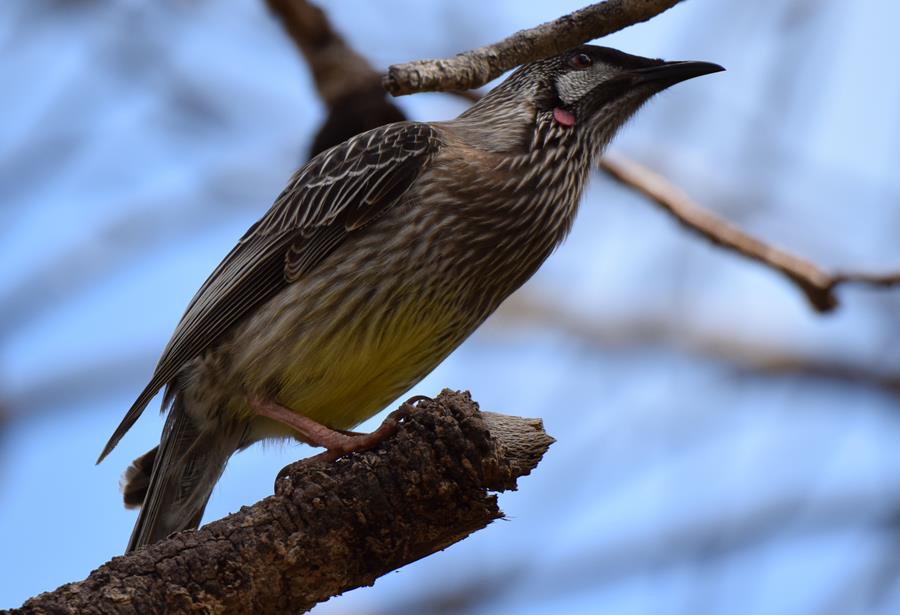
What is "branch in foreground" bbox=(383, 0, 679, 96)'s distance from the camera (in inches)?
144

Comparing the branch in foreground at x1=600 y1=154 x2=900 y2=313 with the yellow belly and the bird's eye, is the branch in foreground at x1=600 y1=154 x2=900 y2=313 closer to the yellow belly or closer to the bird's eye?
the bird's eye

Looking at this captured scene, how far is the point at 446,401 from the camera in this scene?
3279 millimetres

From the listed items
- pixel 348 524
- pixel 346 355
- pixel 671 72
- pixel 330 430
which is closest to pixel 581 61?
pixel 671 72

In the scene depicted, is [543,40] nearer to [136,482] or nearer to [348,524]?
[348,524]

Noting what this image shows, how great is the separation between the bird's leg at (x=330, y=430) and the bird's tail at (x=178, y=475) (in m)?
0.35

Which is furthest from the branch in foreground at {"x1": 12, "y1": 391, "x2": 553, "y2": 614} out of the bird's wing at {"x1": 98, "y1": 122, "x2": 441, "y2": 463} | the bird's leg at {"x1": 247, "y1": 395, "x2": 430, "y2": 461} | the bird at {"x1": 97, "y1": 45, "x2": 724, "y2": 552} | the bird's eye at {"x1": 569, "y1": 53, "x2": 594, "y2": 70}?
the bird's eye at {"x1": 569, "y1": 53, "x2": 594, "y2": 70}

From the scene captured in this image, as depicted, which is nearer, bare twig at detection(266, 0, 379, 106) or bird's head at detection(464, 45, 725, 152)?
bird's head at detection(464, 45, 725, 152)

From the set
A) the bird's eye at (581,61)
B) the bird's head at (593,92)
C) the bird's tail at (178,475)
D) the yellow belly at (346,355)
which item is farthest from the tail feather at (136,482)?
the bird's eye at (581,61)

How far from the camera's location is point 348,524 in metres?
3.27

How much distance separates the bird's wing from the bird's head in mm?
603

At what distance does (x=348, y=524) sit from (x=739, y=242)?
2.97 metres

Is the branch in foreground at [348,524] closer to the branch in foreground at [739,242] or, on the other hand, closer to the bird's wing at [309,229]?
the bird's wing at [309,229]

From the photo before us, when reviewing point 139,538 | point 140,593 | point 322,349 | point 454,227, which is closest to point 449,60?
point 454,227

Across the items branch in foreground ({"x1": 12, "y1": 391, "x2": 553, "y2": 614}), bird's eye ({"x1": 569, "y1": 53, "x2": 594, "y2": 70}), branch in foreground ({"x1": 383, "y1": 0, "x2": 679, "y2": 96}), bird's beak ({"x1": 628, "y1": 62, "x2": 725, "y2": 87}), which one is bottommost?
branch in foreground ({"x1": 12, "y1": 391, "x2": 553, "y2": 614})
